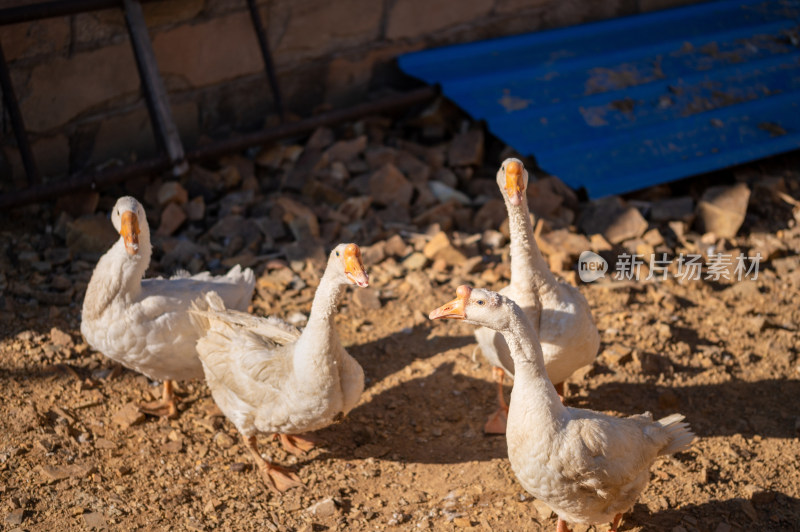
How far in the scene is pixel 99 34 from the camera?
20.9ft

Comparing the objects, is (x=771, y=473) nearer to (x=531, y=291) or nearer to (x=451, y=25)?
(x=531, y=291)

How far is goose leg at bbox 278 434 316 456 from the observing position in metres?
4.61

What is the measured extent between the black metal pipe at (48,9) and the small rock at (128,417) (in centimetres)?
311

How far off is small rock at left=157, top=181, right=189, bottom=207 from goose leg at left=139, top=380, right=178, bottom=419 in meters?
1.99

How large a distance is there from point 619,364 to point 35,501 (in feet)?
11.9

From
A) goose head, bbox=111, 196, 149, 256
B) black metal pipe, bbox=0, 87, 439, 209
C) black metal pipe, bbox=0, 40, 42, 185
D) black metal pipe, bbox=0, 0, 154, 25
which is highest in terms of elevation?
black metal pipe, bbox=0, 0, 154, 25

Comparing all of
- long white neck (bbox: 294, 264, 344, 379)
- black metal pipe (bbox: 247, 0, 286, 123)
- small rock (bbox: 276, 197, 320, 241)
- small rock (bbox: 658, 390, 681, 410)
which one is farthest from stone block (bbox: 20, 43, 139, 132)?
small rock (bbox: 658, 390, 681, 410)

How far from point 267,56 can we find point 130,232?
297cm

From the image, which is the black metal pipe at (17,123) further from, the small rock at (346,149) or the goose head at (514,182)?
the goose head at (514,182)

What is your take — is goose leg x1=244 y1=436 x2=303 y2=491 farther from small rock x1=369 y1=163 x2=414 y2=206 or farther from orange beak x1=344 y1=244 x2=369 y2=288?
small rock x1=369 y1=163 x2=414 y2=206

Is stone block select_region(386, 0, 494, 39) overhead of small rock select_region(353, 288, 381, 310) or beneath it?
overhead

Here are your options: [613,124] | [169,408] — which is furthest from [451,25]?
[169,408]

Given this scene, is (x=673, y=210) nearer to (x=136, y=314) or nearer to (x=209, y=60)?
(x=209, y=60)

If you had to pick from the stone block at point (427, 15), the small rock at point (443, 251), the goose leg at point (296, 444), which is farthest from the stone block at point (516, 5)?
the goose leg at point (296, 444)
